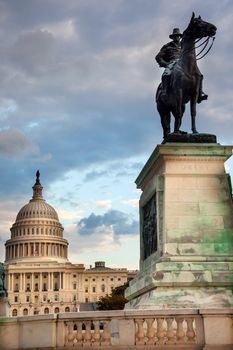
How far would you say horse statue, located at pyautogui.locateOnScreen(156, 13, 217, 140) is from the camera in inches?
744

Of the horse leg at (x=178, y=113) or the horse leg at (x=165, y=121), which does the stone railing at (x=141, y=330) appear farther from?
the horse leg at (x=165, y=121)

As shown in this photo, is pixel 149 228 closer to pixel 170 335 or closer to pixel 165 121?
pixel 165 121

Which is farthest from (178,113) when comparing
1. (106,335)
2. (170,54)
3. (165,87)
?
(106,335)

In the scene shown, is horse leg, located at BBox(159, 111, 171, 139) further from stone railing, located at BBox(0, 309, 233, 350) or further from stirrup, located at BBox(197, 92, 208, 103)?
stone railing, located at BBox(0, 309, 233, 350)

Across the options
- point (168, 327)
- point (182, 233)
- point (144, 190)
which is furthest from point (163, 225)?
point (168, 327)

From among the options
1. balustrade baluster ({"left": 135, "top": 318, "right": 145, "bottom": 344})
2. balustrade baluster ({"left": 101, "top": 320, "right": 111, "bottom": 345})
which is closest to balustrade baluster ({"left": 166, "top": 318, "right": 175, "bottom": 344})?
balustrade baluster ({"left": 135, "top": 318, "right": 145, "bottom": 344})

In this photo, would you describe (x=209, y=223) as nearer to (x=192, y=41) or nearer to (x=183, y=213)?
(x=183, y=213)

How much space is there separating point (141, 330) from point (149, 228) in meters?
6.85

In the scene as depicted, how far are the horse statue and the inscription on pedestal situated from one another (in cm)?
226

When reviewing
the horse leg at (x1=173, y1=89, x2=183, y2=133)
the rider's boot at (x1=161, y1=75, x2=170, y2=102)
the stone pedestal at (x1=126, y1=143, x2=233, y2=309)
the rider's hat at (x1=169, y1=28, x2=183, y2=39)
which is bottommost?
the stone pedestal at (x1=126, y1=143, x2=233, y2=309)

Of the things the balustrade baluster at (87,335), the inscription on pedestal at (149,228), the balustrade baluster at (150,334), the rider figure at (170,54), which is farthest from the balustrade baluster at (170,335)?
the rider figure at (170,54)

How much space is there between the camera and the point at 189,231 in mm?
17203

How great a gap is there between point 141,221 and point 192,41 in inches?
246

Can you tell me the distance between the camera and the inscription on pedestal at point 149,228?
18.4 metres
